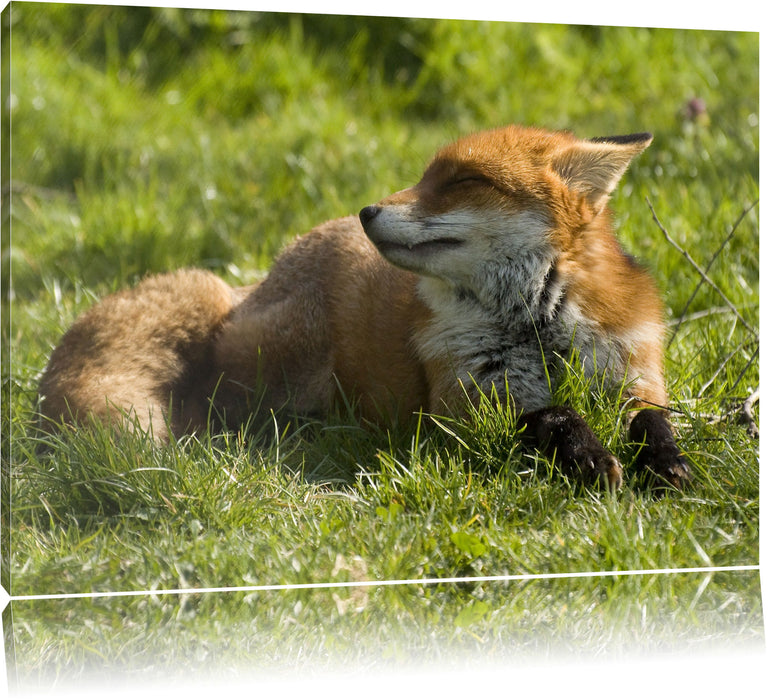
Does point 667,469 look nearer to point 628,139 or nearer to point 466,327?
point 466,327

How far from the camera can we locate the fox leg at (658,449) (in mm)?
4391

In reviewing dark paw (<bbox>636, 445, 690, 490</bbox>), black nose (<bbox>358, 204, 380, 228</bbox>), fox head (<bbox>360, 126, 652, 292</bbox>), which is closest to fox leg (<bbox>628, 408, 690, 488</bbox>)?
dark paw (<bbox>636, 445, 690, 490</bbox>)

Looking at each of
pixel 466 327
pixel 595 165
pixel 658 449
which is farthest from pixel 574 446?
pixel 595 165

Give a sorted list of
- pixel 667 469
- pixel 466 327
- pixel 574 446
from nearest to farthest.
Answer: pixel 574 446
pixel 667 469
pixel 466 327

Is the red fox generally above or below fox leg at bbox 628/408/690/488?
above

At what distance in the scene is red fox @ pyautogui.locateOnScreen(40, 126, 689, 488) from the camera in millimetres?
4391

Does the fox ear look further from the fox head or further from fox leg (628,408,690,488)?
fox leg (628,408,690,488)

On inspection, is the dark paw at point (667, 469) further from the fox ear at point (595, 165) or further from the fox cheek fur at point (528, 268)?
the fox ear at point (595, 165)

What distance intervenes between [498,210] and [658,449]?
3.89 ft

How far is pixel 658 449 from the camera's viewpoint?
4414 millimetres

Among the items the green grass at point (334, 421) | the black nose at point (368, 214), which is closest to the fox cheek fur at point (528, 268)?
the black nose at point (368, 214)

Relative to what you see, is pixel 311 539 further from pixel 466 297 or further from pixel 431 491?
pixel 466 297

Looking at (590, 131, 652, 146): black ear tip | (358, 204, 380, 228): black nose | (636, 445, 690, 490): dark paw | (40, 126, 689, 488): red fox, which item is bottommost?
(636, 445, 690, 490): dark paw

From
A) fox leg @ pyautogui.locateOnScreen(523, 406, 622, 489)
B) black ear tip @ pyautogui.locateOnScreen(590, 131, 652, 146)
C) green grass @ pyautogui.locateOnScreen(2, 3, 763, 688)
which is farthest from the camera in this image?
black ear tip @ pyautogui.locateOnScreen(590, 131, 652, 146)
